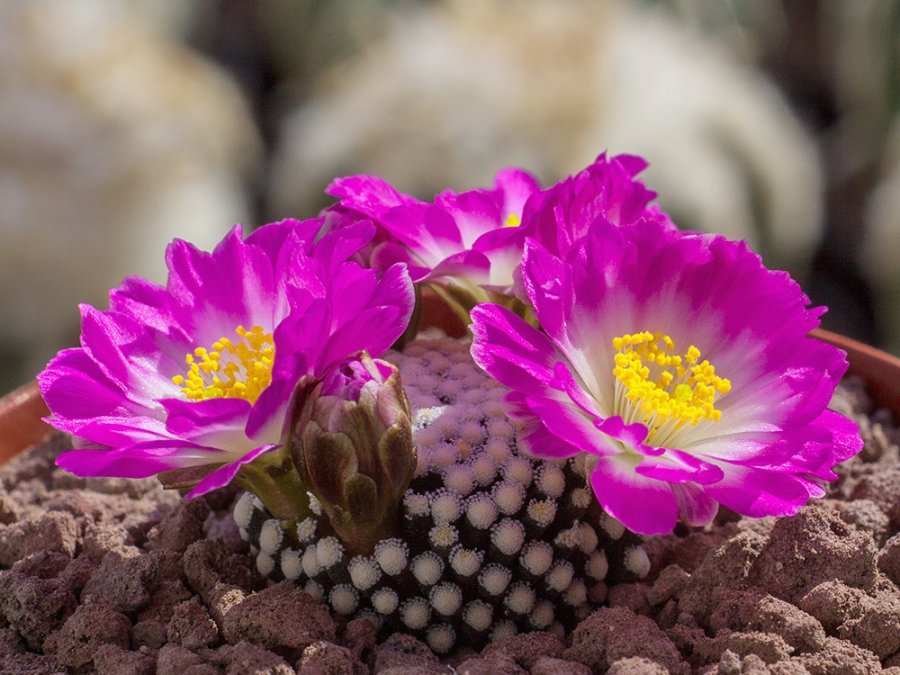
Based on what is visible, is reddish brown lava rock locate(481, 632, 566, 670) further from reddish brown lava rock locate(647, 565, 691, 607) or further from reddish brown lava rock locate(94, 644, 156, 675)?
reddish brown lava rock locate(94, 644, 156, 675)

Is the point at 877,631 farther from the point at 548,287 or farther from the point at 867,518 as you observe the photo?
the point at 548,287

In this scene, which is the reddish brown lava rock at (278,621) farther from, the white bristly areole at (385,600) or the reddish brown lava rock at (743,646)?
the reddish brown lava rock at (743,646)

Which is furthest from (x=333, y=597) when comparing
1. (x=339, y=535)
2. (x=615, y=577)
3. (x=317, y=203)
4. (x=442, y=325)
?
(x=317, y=203)

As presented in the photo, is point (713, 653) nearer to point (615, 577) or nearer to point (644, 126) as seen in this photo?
point (615, 577)

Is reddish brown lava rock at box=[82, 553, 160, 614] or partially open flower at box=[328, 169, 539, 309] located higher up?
partially open flower at box=[328, 169, 539, 309]

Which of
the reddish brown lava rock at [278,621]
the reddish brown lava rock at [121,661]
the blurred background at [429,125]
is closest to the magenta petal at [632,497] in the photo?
the reddish brown lava rock at [278,621]

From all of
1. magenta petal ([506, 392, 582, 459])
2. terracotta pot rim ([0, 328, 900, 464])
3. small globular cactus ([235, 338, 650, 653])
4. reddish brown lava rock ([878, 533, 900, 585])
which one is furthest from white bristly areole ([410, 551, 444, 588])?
terracotta pot rim ([0, 328, 900, 464])
